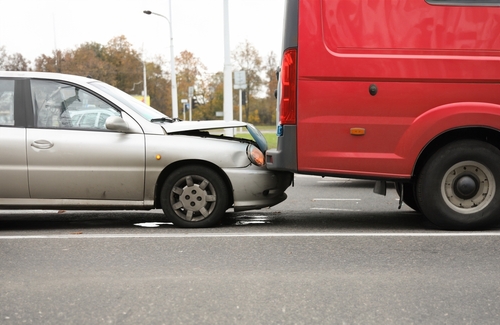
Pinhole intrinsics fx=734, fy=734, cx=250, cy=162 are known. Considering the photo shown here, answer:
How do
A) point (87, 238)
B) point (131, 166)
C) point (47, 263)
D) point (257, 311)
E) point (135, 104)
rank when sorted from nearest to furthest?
point (257, 311)
point (47, 263)
point (87, 238)
point (131, 166)
point (135, 104)

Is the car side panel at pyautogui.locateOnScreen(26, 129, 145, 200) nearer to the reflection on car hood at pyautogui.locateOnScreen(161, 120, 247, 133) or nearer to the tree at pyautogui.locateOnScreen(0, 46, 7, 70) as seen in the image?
the reflection on car hood at pyautogui.locateOnScreen(161, 120, 247, 133)

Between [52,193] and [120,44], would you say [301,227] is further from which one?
[120,44]

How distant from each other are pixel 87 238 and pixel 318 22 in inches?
117

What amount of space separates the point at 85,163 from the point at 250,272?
2713mm

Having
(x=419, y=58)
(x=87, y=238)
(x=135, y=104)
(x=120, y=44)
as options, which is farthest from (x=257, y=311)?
(x=120, y=44)

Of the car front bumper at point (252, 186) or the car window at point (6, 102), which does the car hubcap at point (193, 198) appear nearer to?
the car front bumper at point (252, 186)

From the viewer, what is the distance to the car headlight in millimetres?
7441

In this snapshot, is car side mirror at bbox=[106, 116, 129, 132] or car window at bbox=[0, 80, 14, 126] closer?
car side mirror at bbox=[106, 116, 129, 132]

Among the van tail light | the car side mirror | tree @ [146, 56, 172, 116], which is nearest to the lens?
the van tail light

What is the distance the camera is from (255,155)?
295 inches

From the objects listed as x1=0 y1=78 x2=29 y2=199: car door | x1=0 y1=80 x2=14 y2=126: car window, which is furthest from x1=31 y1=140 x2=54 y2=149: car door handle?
x1=0 y1=80 x2=14 y2=126: car window

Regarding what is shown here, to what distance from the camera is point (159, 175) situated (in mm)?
7281

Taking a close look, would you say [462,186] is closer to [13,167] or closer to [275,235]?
[275,235]

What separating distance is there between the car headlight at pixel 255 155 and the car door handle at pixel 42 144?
77.5 inches
